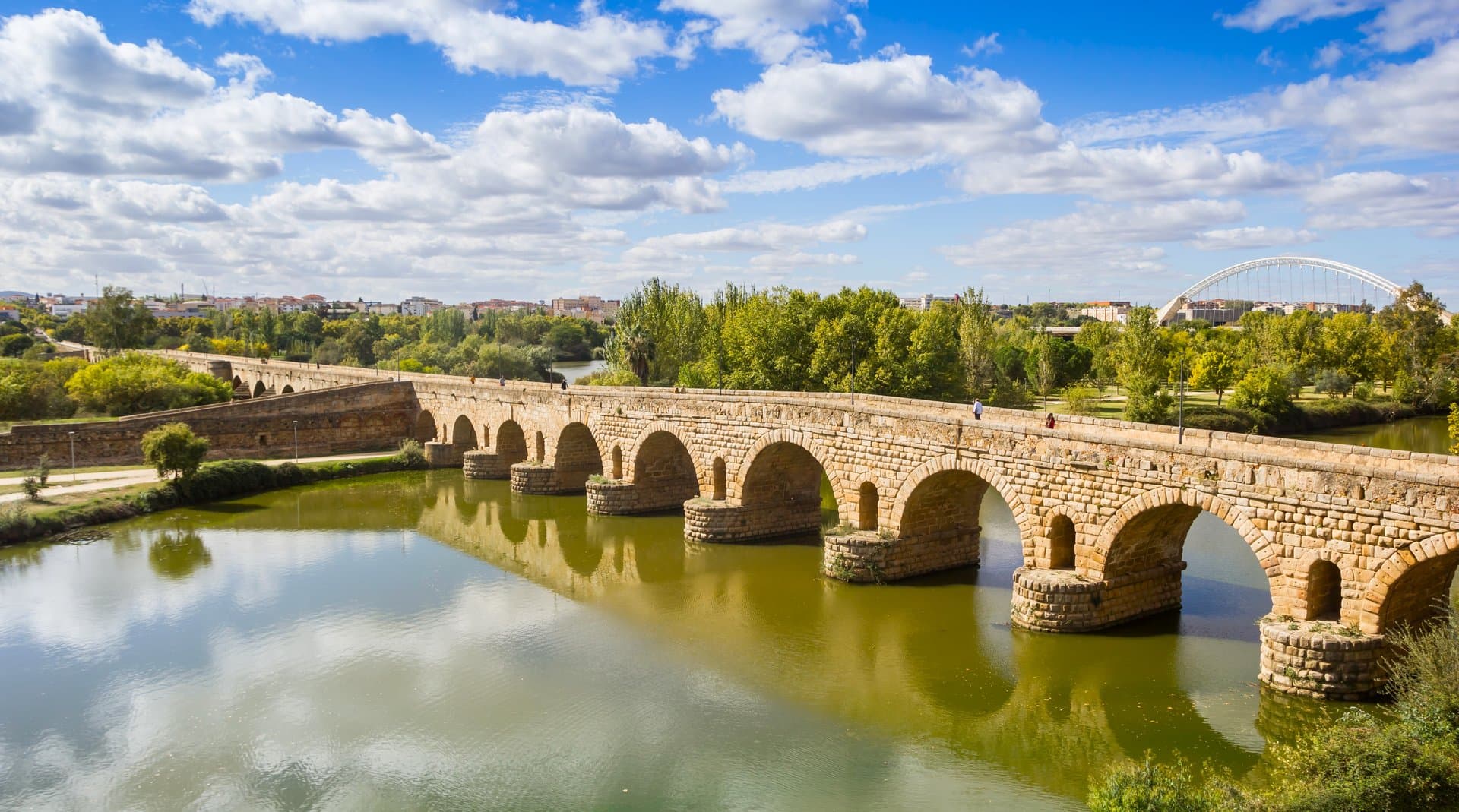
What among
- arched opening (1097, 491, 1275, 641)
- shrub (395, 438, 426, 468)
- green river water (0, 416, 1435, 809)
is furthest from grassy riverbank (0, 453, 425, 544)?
arched opening (1097, 491, 1275, 641)

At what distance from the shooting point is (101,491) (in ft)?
81.6

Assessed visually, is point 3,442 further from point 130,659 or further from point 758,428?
point 758,428

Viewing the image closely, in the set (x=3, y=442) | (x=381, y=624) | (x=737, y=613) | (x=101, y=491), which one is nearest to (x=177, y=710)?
(x=381, y=624)

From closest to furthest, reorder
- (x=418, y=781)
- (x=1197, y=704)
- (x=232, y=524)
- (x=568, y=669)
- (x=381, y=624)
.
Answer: (x=418, y=781), (x=1197, y=704), (x=568, y=669), (x=381, y=624), (x=232, y=524)

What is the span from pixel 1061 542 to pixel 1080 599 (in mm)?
948

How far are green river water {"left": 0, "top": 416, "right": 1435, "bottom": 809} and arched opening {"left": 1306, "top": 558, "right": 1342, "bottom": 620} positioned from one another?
1172 mm

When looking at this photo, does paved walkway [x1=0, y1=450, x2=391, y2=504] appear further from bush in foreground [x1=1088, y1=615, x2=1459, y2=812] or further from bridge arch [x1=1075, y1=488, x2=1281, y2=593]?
bush in foreground [x1=1088, y1=615, x2=1459, y2=812]

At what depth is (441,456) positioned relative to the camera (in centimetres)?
3166

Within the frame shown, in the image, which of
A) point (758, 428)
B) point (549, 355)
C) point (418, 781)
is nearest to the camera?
point (418, 781)

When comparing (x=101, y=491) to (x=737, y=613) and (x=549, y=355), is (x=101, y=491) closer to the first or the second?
(x=737, y=613)

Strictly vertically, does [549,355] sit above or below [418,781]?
above

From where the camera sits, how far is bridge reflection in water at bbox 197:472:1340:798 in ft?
37.4

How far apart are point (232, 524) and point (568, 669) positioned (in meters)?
14.3

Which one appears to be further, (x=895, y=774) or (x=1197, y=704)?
(x=1197, y=704)
